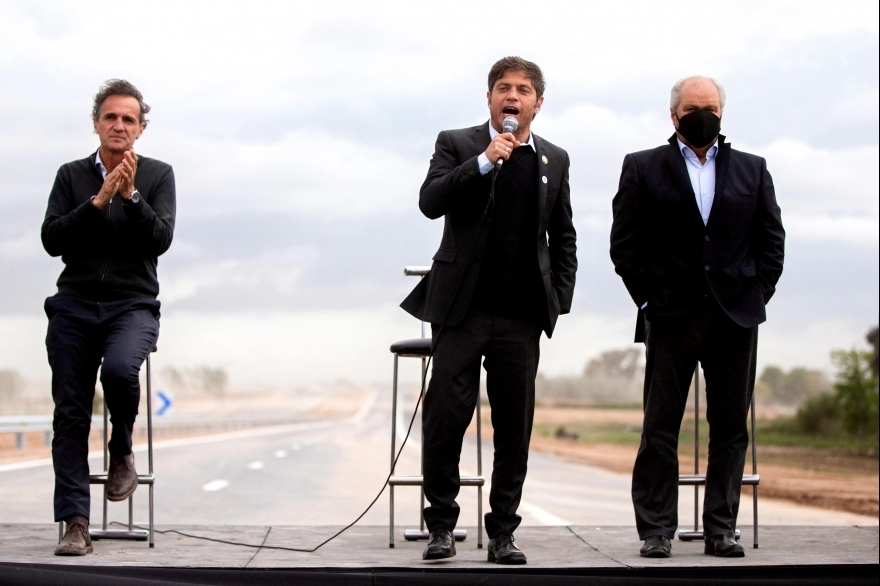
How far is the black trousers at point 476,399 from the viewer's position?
527cm

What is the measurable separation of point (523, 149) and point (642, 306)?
978 mm

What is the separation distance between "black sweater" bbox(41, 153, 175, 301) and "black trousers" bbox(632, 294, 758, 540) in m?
2.45

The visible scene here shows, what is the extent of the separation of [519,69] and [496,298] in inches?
40.2

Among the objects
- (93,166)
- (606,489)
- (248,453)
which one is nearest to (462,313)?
(93,166)

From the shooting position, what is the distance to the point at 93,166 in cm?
589

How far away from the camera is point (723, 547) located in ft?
17.8

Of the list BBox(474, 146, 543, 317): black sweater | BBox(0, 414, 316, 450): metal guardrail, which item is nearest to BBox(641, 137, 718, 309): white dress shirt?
BBox(474, 146, 543, 317): black sweater

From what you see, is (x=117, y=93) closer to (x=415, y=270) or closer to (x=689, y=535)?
(x=415, y=270)

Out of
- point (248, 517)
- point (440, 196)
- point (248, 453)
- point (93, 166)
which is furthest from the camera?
point (248, 453)

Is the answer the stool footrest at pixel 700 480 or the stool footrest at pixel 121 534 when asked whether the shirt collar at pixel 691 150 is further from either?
the stool footrest at pixel 121 534

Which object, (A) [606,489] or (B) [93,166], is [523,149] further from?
(A) [606,489]

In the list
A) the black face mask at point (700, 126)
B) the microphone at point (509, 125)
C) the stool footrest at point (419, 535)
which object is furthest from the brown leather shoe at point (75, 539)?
the black face mask at point (700, 126)

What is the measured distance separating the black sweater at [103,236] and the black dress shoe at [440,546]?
187 cm

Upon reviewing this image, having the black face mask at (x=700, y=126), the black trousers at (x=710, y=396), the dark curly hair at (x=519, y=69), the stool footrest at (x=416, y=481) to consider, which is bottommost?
the stool footrest at (x=416, y=481)
